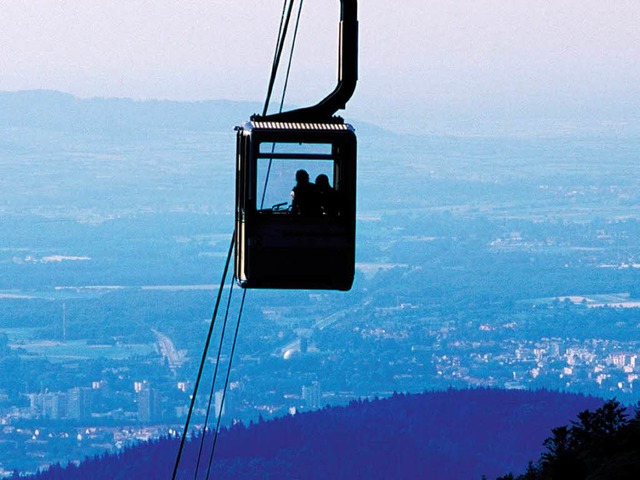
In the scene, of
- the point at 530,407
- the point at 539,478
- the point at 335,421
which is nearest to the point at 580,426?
the point at 539,478

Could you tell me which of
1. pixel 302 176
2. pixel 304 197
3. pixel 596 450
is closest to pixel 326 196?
pixel 304 197

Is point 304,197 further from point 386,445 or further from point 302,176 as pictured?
point 386,445

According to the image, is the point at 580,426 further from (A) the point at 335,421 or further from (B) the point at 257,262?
A: (A) the point at 335,421

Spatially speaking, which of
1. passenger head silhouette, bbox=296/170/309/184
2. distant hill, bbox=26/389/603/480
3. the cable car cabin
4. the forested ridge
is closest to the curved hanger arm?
the cable car cabin

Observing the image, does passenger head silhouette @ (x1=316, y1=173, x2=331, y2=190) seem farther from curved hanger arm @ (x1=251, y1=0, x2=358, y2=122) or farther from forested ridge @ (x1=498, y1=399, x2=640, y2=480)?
forested ridge @ (x1=498, y1=399, x2=640, y2=480)

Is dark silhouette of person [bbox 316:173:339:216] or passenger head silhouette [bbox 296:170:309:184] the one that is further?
passenger head silhouette [bbox 296:170:309:184]

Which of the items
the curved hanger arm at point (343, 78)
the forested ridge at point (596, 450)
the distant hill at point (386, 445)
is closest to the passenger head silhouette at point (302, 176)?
the curved hanger arm at point (343, 78)
